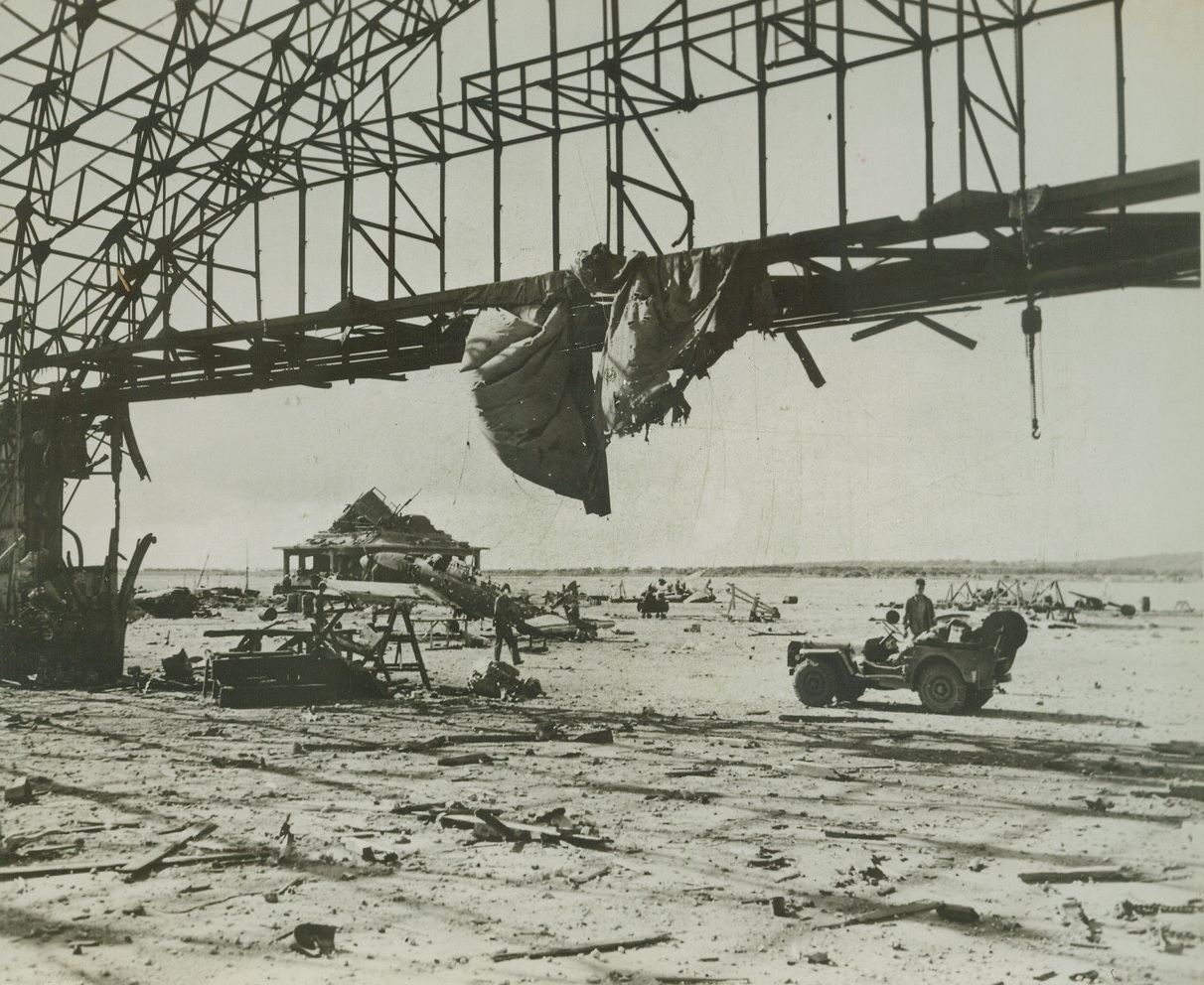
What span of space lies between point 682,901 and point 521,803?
10.2 ft

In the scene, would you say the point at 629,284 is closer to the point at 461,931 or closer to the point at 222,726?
the point at 461,931

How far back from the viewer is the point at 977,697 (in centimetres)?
1512

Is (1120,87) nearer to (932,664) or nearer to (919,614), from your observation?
(932,664)

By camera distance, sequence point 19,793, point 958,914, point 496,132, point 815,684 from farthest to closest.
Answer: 1. point 815,684
2. point 496,132
3. point 19,793
4. point 958,914

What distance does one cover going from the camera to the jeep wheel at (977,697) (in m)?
14.9

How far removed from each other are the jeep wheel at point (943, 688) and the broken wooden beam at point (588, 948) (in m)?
10.1

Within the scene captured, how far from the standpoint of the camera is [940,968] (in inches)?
216

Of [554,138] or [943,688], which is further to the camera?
[943,688]

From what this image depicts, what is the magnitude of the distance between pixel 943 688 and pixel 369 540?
33.2 m

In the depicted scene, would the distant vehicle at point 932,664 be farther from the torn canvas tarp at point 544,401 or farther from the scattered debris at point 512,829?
the scattered debris at point 512,829

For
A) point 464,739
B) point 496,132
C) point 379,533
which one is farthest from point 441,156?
point 379,533

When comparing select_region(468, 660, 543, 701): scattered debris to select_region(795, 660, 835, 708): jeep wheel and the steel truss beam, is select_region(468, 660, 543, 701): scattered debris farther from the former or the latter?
the steel truss beam

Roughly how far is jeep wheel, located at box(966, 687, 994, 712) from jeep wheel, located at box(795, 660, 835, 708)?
200 centimetres

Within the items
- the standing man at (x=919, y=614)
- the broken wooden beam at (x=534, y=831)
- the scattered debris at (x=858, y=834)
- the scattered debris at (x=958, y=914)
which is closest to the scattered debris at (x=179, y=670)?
the broken wooden beam at (x=534, y=831)
